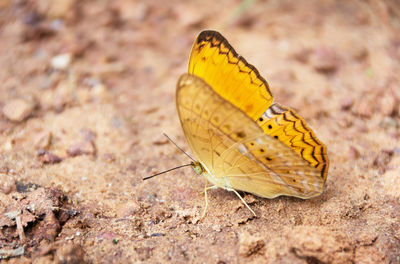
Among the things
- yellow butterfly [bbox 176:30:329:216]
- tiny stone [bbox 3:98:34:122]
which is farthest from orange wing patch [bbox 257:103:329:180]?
tiny stone [bbox 3:98:34:122]

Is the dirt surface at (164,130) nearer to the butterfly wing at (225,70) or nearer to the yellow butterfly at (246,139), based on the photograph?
the yellow butterfly at (246,139)

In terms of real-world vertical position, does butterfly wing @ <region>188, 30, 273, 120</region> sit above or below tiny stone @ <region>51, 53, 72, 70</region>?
above

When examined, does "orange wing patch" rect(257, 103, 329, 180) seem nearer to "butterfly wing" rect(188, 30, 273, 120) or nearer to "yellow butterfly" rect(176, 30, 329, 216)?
"yellow butterfly" rect(176, 30, 329, 216)

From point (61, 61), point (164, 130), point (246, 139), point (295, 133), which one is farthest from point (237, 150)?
point (61, 61)

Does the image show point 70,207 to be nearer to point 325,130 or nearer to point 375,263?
point 375,263

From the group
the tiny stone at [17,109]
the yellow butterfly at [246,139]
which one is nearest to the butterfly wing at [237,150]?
the yellow butterfly at [246,139]
